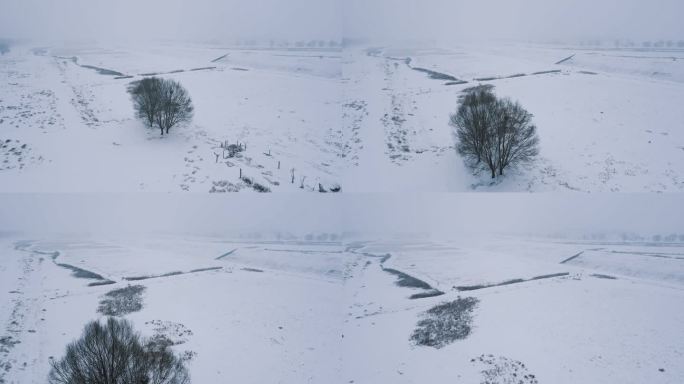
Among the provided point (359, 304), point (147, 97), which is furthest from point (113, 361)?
point (147, 97)

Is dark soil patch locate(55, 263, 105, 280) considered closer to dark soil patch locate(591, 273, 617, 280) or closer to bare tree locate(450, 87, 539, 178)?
bare tree locate(450, 87, 539, 178)

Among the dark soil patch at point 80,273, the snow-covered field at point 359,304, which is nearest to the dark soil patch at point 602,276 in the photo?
the snow-covered field at point 359,304

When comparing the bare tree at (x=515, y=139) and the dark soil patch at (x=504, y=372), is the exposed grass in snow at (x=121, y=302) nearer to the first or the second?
the dark soil patch at (x=504, y=372)

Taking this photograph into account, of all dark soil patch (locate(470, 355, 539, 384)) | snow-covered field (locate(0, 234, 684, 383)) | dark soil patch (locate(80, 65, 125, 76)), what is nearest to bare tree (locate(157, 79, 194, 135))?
dark soil patch (locate(80, 65, 125, 76))

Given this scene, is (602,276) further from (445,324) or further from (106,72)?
(106,72)

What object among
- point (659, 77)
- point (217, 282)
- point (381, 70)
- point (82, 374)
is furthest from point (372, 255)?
point (659, 77)

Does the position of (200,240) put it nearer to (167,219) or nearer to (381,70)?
(167,219)

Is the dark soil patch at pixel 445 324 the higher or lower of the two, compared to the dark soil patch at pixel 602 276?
lower

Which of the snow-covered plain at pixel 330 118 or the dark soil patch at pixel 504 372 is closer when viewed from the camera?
the dark soil patch at pixel 504 372
